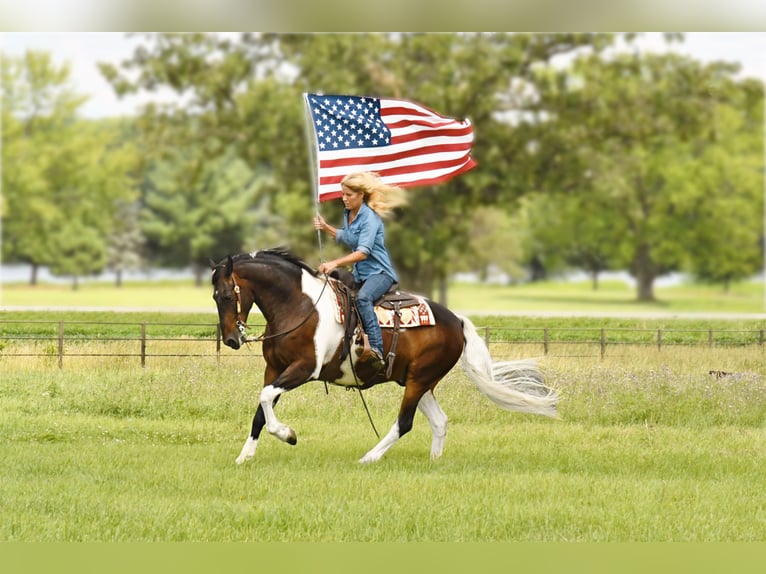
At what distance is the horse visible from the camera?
9.38 meters

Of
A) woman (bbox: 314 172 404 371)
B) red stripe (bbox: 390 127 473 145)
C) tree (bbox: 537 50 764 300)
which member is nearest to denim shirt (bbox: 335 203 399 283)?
woman (bbox: 314 172 404 371)

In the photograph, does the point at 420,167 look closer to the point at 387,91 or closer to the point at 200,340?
the point at 200,340

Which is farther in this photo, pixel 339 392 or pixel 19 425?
pixel 339 392

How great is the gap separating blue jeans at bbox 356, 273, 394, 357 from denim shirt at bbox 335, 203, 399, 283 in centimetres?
13

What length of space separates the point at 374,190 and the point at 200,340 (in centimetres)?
537

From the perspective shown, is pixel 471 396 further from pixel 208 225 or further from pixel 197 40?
pixel 208 225

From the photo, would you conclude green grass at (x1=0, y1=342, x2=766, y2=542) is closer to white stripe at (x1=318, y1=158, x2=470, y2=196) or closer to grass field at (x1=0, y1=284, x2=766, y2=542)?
grass field at (x1=0, y1=284, x2=766, y2=542)

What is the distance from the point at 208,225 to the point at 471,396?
19.4 metres

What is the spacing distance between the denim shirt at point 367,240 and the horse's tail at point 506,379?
1196 mm

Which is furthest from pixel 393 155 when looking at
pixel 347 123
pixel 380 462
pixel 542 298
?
pixel 542 298

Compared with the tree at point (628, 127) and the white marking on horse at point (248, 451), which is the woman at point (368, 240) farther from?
the tree at point (628, 127)

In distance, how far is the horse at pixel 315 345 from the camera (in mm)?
9375

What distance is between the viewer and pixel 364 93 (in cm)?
2159

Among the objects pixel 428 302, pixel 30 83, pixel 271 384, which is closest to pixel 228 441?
pixel 271 384
